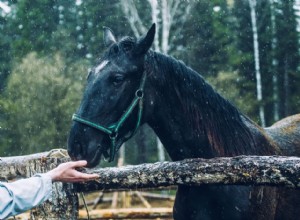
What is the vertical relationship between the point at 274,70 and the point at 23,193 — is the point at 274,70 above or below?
above

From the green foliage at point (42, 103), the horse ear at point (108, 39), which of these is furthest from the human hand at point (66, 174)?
the green foliage at point (42, 103)

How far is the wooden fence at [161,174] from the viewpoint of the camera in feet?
7.50

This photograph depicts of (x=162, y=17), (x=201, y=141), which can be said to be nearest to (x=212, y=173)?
(x=201, y=141)

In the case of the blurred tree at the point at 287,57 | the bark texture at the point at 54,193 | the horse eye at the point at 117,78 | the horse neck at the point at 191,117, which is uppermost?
the blurred tree at the point at 287,57

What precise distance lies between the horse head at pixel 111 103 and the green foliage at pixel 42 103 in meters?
12.7

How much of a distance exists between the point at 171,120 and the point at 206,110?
0.26 metres

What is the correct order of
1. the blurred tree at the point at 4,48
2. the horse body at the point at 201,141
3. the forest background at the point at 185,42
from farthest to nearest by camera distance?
the blurred tree at the point at 4,48, the forest background at the point at 185,42, the horse body at the point at 201,141

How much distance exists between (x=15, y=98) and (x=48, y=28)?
758cm

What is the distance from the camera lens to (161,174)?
102 inches

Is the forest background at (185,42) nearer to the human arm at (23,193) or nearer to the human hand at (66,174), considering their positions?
the human hand at (66,174)

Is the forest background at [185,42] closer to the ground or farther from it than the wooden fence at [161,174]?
farther from it

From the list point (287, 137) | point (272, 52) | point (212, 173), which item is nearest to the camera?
point (212, 173)

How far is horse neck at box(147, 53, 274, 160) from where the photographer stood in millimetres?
3062

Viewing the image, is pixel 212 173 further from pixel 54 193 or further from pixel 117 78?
pixel 54 193
